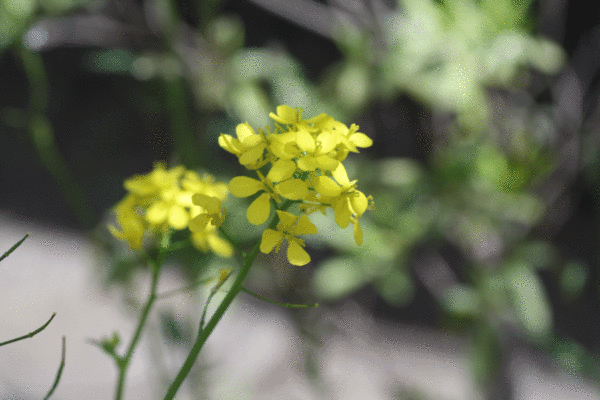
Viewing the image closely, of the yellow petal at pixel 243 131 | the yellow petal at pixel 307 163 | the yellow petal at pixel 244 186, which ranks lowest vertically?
the yellow petal at pixel 244 186

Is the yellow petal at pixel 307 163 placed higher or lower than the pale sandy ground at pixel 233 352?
higher

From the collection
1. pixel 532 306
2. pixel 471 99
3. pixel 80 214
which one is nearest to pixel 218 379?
pixel 80 214

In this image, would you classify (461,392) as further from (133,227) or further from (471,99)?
(133,227)

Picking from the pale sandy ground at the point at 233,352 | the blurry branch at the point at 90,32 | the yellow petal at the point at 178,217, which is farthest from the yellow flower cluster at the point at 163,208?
the pale sandy ground at the point at 233,352

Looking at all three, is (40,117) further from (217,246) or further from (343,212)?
(343,212)

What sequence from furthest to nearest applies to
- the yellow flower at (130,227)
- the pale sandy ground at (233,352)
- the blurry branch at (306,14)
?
the pale sandy ground at (233,352) → the blurry branch at (306,14) → the yellow flower at (130,227)

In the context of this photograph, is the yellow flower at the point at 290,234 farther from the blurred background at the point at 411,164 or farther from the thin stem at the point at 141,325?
the blurred background at the point at 411,164
